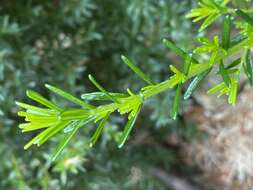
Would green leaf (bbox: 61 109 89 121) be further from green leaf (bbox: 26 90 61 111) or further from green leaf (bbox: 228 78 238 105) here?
green leaf (bbox: 228 78 238 105)

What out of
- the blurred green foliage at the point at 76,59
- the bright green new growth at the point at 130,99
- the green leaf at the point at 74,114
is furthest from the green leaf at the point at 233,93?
the blurred green foliage at the point at 76,59

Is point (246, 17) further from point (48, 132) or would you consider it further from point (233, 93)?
point (48, 132)

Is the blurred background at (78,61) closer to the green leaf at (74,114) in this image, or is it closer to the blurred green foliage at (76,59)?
the blurred green foliage at (76,59)

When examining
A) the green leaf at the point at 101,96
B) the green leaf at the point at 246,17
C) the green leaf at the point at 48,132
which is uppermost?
the green leaf at the point at 246,17

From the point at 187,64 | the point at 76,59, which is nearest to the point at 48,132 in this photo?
the point at 187,64

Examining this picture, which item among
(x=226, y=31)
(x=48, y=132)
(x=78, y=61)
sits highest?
(x=226, y=31)

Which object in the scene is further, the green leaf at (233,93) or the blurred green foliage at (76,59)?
the blurred green foliage at (76,59)

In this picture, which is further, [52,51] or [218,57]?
[52,51]

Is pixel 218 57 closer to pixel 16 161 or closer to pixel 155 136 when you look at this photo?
pixel 16 161

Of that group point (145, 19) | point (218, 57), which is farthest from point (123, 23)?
point (218, 57)
